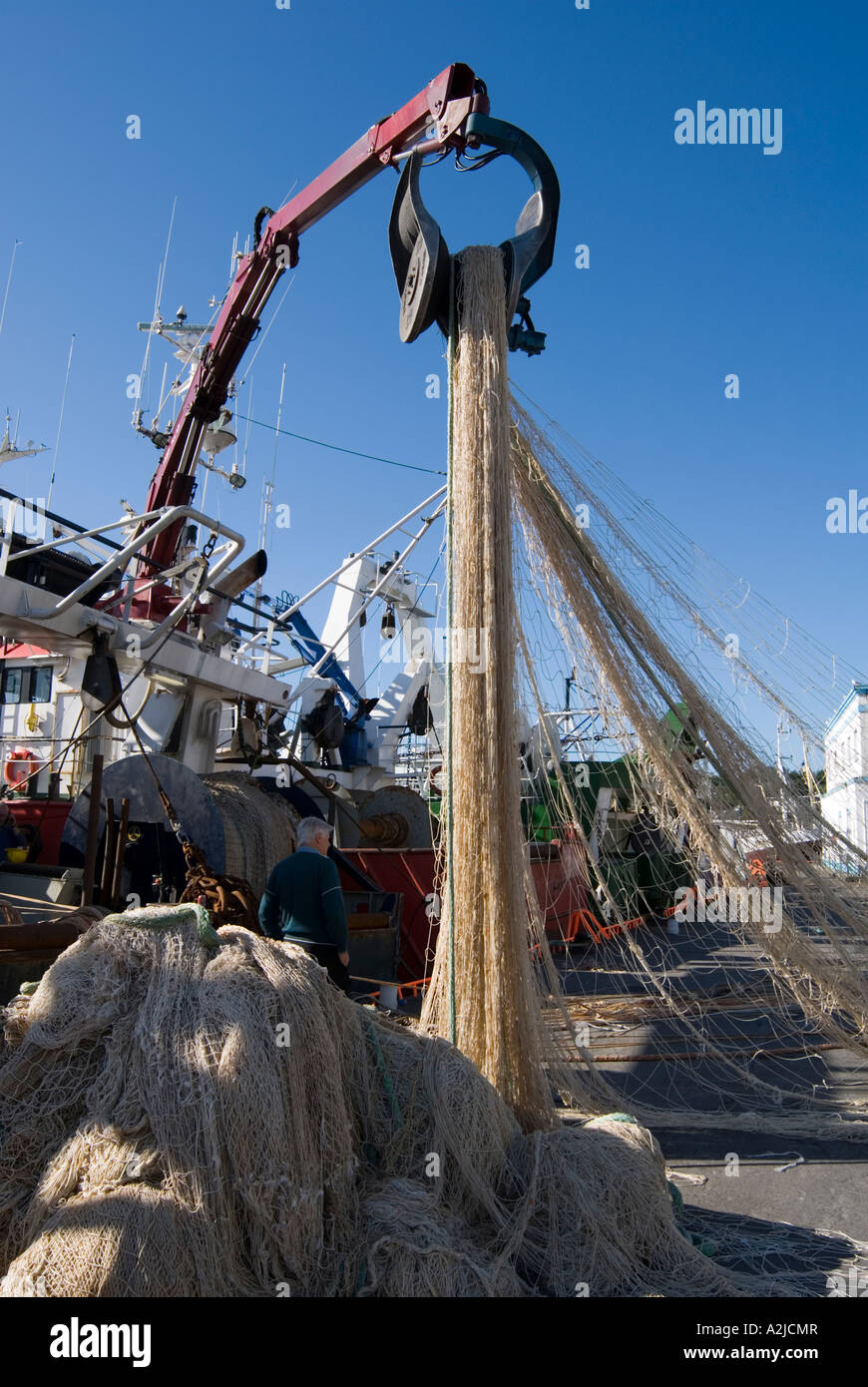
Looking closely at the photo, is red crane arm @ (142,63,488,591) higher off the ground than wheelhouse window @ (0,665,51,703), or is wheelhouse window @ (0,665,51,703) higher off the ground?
red crane arm @ (142,63,488,591)

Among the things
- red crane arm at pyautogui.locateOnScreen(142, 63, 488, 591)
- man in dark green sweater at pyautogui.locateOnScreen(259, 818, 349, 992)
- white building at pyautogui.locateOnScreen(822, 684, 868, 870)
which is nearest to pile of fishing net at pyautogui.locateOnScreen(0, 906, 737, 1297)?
man in dark green sweater at pyautogui.locateOnScreen(259, 818, 349, 992)

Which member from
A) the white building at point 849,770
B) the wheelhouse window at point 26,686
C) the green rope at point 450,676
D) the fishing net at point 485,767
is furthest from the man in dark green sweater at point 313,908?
the wheelhouse window at point 26,686

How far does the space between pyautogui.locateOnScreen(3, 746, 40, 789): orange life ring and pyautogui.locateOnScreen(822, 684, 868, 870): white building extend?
9737mm

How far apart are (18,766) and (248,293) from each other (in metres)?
6.91

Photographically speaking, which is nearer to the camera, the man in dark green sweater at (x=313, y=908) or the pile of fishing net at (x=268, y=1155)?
the pile of fishing net at (x=268, y=1155)

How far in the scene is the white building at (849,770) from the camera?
4.89 metres

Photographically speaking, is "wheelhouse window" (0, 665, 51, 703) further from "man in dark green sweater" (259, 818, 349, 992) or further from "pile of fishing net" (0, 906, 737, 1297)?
"pile of fishing net" (0, 906, 737, 1297)

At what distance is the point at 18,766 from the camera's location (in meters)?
12.3

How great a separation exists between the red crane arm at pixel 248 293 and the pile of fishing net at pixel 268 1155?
7.33 m

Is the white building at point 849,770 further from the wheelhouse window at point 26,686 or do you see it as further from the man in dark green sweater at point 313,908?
the wheelhouse window at point 26,686

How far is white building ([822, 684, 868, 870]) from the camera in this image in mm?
4891

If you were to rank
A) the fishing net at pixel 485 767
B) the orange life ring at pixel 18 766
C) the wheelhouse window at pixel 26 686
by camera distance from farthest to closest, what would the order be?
the wheelhouse window at pixel 26 686 < the orange life ring at pixel 18 766 < the fishing net at pixel 485 767
